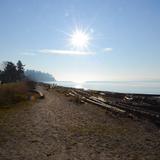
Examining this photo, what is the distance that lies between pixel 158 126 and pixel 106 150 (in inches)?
287

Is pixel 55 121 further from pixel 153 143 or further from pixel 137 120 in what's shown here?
pixel 153 143

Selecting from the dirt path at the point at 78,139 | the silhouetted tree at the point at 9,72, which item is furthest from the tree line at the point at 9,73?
the dirt path at the point at 78,139

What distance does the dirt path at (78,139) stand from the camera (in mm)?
10977

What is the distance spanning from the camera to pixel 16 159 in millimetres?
10289

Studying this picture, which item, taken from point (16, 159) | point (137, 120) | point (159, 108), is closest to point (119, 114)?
point (137, 120)

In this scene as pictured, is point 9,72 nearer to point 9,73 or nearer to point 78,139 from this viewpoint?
point 9,73

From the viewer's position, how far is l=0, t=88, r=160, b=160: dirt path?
10977mm

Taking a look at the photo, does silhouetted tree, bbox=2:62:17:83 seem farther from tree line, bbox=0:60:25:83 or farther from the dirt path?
the dirt path

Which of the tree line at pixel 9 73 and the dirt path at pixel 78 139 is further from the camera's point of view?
the tree line at pixel 9 73

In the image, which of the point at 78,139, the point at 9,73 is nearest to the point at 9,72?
the point at 9,73

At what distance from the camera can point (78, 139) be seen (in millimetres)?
13695

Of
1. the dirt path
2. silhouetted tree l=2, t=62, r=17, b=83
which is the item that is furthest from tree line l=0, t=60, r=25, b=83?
the dirt path

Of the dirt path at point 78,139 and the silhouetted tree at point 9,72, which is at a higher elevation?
the silhouetted tree at point 9,72

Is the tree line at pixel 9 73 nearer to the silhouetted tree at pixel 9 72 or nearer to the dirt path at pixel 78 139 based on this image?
the silhouetted tree at pixel 9 72
